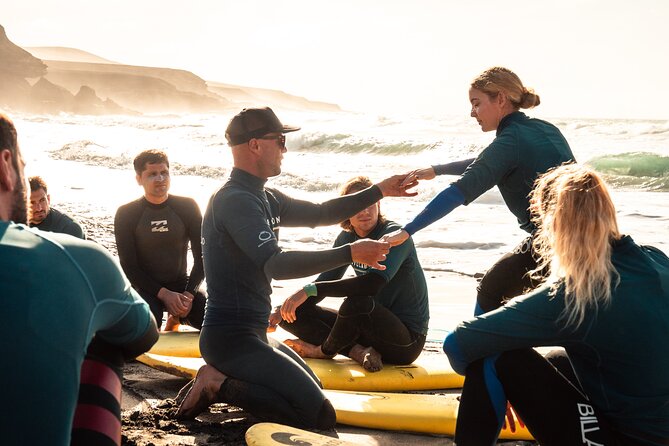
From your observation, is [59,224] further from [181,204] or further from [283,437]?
[283,437]

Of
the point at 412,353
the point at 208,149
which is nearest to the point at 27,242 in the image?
the point at 412,353

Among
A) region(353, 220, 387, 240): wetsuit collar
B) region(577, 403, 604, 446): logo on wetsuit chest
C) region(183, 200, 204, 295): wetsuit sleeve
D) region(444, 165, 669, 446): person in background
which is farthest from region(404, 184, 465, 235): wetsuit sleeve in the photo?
region(183, 200, 204, 295): wetsuit sleeve

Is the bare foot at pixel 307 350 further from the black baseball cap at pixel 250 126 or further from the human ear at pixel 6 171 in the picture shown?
the human ear at pixel 6 171

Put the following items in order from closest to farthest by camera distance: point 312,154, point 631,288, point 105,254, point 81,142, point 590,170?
point 105,254, point 631,288, point 590,170, point 81,142, point 312,154

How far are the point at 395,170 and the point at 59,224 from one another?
694 inches

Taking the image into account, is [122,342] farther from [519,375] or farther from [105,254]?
[519,375]

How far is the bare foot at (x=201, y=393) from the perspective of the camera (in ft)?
12.8

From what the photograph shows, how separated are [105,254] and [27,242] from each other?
20 cm

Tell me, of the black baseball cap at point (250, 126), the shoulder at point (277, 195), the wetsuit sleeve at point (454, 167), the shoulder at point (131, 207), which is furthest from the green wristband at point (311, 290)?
the shoulder at point (131, 207)

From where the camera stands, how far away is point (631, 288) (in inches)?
105

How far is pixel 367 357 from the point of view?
4867 millimetres

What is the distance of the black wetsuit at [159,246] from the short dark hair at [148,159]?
0.29 m

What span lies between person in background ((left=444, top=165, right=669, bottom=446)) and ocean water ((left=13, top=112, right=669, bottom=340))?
1800mm

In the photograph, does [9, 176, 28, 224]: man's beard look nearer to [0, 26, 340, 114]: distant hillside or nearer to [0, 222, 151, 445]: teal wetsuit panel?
[0, 222, 151, 445]: teal wetsuit panel
